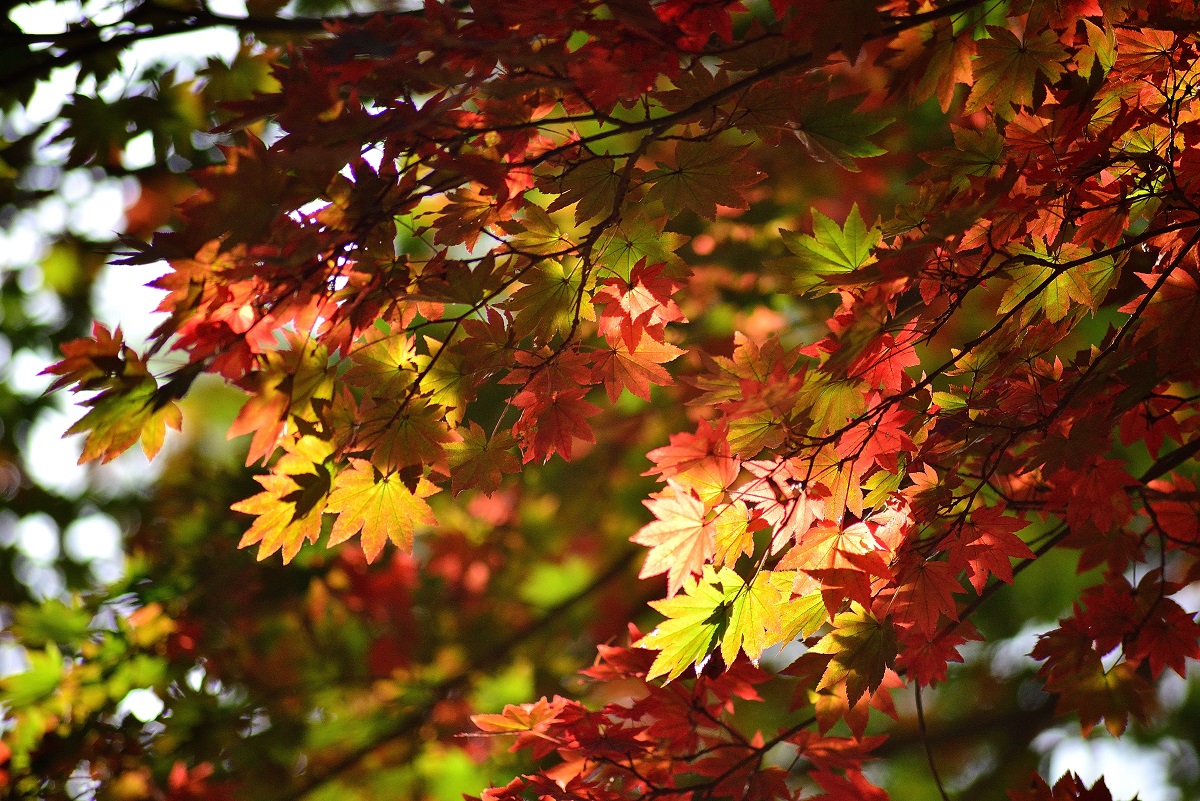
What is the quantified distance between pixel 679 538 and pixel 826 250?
482mm

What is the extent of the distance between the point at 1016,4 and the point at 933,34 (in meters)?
0.22

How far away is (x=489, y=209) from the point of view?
4.22 ft

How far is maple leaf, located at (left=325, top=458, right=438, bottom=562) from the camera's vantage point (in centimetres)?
127

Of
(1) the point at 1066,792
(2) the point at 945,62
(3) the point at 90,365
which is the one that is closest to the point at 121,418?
(3) the point at 90,365

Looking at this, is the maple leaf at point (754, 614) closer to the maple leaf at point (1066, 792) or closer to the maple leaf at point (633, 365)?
the maple leaf at point (633, 365)

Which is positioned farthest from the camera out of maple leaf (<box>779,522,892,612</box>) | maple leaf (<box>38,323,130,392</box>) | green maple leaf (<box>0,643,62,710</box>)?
green maple leaf (<box>0,643,62,710</box>)

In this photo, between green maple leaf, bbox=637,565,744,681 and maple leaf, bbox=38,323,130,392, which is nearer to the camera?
maple leaf, bbox=38,323,130,392

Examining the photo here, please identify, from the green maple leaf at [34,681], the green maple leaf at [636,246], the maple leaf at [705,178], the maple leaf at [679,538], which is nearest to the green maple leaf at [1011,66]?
the maple leaf at [705,178]

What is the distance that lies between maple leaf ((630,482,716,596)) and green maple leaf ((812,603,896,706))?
0.23 meters

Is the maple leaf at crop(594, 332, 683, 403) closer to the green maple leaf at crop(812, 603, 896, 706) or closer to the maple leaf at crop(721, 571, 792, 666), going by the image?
the maple leaf at crop(721, 571, 792, 666)

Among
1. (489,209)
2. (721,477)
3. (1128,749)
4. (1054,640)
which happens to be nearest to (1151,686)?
(1054,640)

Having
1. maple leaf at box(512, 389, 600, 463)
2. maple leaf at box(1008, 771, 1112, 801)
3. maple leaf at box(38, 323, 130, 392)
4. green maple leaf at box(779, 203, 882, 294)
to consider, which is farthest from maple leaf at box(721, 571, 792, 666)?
maple leaf at box(38, 323, 130, 392)

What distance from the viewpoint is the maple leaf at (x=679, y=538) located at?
1.22 m

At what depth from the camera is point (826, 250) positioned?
119cm
